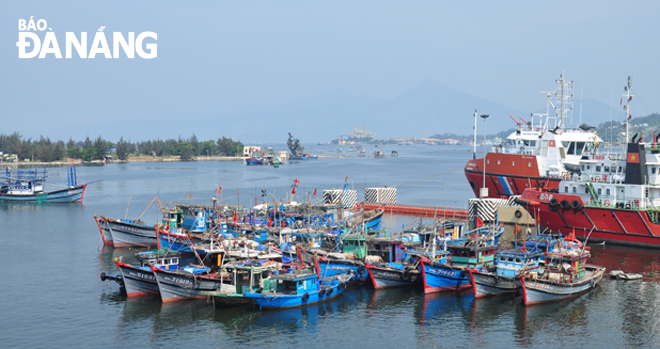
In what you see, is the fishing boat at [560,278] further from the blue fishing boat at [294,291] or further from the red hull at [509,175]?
the red hull at [509,175]

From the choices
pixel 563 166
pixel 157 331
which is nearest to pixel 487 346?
pixel 157 331

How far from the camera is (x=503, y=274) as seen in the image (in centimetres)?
3294

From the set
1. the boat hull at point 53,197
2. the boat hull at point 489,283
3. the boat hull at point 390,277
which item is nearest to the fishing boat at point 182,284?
the boat hull at point 390,277

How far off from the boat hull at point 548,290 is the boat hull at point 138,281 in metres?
18.9

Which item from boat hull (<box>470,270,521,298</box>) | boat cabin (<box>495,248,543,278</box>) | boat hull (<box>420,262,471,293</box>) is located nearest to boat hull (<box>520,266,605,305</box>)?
boat hull (<box>470,270,521,298</box>)

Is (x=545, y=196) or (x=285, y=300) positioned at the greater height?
(x=545, y=196)

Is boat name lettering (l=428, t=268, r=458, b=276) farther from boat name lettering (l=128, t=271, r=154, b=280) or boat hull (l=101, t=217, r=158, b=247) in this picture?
boat hull (l=101, t=217, r=158, b=247)

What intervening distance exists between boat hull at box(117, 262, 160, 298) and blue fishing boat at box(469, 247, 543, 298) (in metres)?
16.5

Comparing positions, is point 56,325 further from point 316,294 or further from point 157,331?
point 316,294

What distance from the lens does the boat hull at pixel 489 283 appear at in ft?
105

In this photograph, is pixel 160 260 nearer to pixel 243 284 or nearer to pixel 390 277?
pixel 243 284

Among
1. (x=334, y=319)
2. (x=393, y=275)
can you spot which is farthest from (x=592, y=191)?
(x=334, y=319)

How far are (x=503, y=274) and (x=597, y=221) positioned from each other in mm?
16867

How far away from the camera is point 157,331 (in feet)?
93.7
